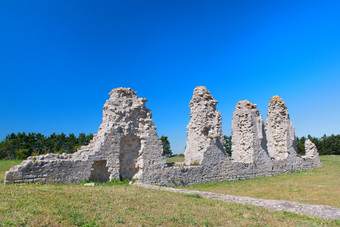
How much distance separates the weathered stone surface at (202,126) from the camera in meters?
15.1

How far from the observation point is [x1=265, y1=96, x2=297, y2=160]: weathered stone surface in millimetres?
21328

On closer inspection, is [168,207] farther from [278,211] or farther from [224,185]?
[224,185]

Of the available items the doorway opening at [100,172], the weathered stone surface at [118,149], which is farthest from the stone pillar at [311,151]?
the doorway opening at [100,172]

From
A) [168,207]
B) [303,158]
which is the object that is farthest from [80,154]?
[303,158]

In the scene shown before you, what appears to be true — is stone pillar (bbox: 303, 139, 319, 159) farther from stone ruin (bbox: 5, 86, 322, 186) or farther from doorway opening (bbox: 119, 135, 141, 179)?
doorway opening (bbox: 119, 135, 141, 179)

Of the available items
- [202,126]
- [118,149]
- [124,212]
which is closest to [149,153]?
[118,149]

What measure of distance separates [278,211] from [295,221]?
92 centimetres

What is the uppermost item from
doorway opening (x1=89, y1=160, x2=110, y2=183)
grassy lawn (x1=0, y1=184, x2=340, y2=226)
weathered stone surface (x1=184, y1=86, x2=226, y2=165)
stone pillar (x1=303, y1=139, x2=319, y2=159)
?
weathered stone surface (x1=184, y1=86, x2=226, y2=165)

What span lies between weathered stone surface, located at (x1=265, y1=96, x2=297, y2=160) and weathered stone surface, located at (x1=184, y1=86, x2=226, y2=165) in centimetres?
837

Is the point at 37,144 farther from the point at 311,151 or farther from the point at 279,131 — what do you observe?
the point at 311,151

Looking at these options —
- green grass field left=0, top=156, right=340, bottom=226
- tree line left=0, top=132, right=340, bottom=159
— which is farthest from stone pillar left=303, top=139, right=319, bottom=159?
tree line left=0, top=132, right=340, bottom=159

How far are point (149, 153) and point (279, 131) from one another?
14.7 meters

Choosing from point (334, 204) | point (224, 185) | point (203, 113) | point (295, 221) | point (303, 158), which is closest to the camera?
point (295, 221)

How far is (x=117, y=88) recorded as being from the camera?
42.4 feet
